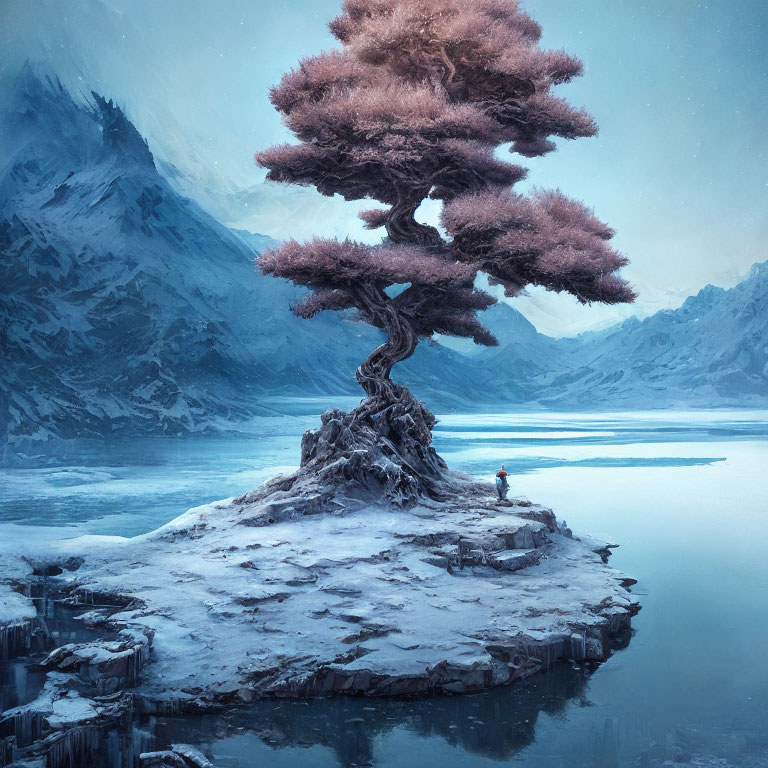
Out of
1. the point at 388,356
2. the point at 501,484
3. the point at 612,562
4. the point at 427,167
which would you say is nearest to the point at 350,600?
the point at 501,484

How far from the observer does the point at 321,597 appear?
438 centimetres

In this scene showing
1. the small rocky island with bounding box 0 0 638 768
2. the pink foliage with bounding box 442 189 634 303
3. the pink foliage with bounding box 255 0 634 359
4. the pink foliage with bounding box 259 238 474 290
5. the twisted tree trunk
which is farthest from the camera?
the twisted tree trunk

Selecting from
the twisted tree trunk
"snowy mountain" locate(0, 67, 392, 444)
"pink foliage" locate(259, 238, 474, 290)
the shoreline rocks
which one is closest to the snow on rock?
the shoreline rocks

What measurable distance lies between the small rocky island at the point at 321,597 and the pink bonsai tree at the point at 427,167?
61 cm

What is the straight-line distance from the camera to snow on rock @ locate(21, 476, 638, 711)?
3.48 m

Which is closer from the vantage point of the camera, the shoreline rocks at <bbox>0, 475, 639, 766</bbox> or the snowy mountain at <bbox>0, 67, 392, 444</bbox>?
the shoreline rocks at <bbox>0, 475, 639, 766</bbox>

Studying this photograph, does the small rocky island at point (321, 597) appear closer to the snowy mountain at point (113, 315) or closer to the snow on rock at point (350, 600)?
the snow on rock at point (350, 600)

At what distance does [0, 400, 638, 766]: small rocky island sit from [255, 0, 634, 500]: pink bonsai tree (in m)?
0.61

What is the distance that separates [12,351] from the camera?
15.1 meters

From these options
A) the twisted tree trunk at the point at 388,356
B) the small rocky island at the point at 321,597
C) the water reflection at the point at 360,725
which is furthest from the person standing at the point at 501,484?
the water reflection at the point at 360,725

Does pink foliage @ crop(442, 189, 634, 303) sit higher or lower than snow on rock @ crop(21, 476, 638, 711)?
higher

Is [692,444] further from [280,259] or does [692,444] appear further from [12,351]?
[12,351]

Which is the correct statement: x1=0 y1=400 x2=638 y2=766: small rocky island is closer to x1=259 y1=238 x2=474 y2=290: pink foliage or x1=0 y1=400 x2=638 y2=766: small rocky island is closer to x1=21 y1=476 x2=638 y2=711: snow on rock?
x1=21 y1=476 x2=638 y2=711: snow on rock

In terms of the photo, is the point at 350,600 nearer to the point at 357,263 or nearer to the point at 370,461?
the point at 370,461
